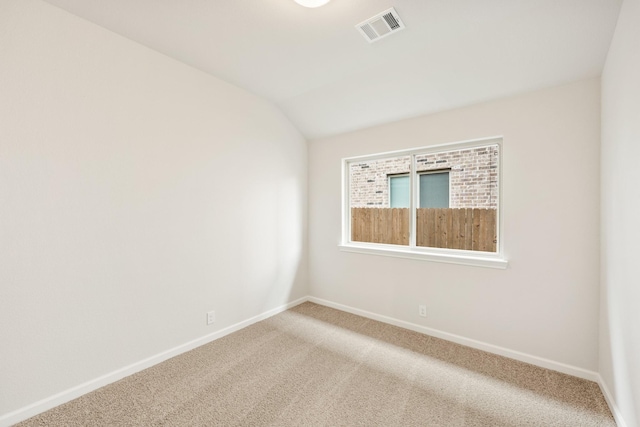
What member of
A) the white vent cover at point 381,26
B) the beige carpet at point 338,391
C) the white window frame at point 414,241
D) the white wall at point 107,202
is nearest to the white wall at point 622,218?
the beige carpet at point 338,391

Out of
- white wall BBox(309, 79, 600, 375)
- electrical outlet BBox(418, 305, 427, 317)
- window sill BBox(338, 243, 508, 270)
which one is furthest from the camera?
electrical outlet BBox(418, 305, 427, 317)

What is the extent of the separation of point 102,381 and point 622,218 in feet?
12.2

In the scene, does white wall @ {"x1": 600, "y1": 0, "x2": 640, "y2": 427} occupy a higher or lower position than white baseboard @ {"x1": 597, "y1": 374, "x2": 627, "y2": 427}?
higher

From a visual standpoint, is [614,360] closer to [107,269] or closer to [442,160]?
[442,160]

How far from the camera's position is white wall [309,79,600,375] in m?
2.13

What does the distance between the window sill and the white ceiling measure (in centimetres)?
153

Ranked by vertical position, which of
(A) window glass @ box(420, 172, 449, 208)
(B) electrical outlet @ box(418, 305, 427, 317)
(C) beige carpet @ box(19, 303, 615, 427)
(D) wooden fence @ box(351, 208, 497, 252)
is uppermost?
(A) window glass @ box(420, 172, 449, 208)

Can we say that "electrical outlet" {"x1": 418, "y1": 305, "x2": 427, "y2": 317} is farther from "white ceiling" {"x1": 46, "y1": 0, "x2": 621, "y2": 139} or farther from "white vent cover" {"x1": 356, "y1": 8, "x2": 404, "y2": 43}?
"white vent cover" {"x1": 356, "y1": 8, "x2": 404, "y2": 43}

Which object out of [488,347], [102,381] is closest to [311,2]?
[102,381]

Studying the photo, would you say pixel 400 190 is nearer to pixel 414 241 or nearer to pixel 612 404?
pixel 414 241

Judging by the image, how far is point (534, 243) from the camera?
233 centimetres

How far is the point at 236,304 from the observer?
2.98 meters

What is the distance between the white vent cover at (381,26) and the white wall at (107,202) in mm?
1584

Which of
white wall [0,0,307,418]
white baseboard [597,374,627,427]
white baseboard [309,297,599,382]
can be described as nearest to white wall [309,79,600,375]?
white baseboard [309,297,599,382]
